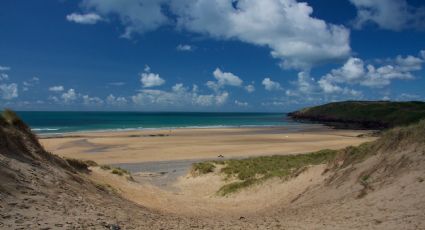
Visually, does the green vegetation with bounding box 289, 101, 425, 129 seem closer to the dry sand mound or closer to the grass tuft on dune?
the grass tuft on dune

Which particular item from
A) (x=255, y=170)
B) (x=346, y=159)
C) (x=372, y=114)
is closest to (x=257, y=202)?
(x=346, y=159)

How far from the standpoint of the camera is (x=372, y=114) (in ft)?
404

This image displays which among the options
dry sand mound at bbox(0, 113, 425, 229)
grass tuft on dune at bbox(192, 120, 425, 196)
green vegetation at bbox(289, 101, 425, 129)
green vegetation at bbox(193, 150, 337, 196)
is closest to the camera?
dry sand mound at bbox(0, 113, 425, 229)

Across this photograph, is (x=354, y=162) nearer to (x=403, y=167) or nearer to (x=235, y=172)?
(x=403, y=167)

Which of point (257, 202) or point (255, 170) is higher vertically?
point (255, 170)

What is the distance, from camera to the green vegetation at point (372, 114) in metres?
107

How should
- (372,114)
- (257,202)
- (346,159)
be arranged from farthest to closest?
(372,114) → (257,202) → (346,159)

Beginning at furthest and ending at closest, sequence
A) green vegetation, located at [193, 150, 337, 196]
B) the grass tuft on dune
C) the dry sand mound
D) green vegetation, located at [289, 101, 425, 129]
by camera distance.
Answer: green vegetation, located at [289, 101, 425, 129] → green vegetation, located at [193, 150, 337, 196] → the grass tuft on dune → the dry sand mound

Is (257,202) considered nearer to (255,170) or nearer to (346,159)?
(346,159)

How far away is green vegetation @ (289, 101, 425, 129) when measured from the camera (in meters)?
107

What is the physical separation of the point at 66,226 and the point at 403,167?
1071cm

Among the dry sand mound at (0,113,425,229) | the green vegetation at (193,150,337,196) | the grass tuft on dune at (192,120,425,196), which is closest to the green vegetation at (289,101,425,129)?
the green vegetation at (193,150,337,196)

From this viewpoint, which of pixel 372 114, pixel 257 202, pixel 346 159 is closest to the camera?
A: pixel 346 159

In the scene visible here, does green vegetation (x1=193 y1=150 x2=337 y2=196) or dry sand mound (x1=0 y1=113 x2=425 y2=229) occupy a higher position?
dry sand mound (x1=0 y1=113 x2=425 y2=229)
